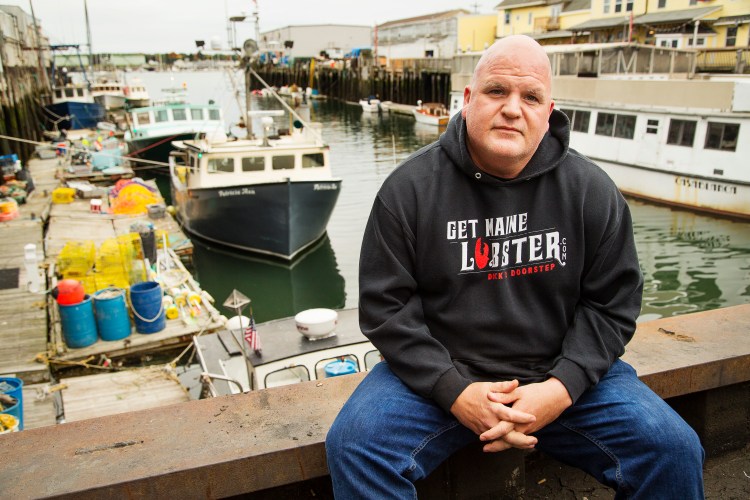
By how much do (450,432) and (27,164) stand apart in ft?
93.1

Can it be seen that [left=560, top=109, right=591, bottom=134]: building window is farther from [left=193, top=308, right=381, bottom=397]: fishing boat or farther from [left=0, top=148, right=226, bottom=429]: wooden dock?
[left=193, top=308, right=381, bottom=397]: fishing boat

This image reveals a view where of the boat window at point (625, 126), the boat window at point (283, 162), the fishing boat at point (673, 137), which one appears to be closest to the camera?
the boat window at point (283, 162)

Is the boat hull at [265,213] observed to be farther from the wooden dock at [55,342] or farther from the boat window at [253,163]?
the wooden dock at [55,342]

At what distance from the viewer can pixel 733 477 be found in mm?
2510

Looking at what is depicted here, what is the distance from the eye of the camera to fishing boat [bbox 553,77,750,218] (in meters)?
15.5

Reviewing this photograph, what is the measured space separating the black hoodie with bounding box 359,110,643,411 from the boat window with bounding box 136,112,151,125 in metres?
A: 26.7

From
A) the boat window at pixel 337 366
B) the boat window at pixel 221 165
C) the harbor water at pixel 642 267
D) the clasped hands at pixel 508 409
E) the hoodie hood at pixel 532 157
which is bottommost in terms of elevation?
the harbor water at pixel 642 267

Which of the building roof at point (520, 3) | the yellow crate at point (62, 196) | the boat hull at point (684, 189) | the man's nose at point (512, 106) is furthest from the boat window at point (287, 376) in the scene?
the building roof at point (520, 3)

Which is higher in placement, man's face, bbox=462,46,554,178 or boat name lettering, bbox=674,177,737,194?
man's face, bbox=462,46,554,178

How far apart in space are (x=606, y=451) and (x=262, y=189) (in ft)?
41.9

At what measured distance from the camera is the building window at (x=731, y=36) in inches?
1183

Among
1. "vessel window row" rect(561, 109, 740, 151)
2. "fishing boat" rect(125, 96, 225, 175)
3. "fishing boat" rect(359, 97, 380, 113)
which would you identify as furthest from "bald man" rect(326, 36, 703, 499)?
"fishing boat" rect(359, 97, 380, 113)

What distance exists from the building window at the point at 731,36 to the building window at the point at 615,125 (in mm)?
16368

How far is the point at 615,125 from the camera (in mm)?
18938
